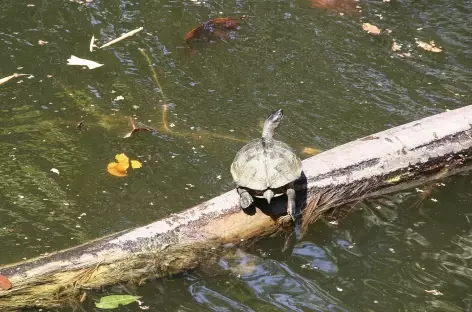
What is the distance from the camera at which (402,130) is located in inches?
184

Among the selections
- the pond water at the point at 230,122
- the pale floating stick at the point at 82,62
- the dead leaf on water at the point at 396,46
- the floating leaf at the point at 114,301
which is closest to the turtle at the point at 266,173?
the pond water at the point at 230,122

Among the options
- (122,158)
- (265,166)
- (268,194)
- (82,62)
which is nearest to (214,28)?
(82,62)

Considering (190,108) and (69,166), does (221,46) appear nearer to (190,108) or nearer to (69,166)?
(190,108)

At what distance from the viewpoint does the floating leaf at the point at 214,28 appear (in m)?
6.93

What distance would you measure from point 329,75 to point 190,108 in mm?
1462

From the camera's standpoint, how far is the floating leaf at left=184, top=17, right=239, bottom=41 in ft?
22.7

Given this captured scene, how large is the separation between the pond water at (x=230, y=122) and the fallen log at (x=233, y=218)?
0.13 metres

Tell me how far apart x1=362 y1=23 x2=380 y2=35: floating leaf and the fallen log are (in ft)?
8.03

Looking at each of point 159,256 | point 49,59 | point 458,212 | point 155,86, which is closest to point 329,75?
point 155,86

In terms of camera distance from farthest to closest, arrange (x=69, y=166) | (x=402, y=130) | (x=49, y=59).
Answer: (x=49, y=59)
(x=69, y=166)
(x=402, y=130)

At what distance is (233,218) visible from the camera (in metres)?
4.02

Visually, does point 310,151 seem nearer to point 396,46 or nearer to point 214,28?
point 396,46

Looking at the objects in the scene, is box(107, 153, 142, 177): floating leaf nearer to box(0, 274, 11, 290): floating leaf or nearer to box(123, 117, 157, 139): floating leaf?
box(123, 117, 157, 139): floating leaf

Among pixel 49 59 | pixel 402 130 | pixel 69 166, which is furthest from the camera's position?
pixel 49 59
